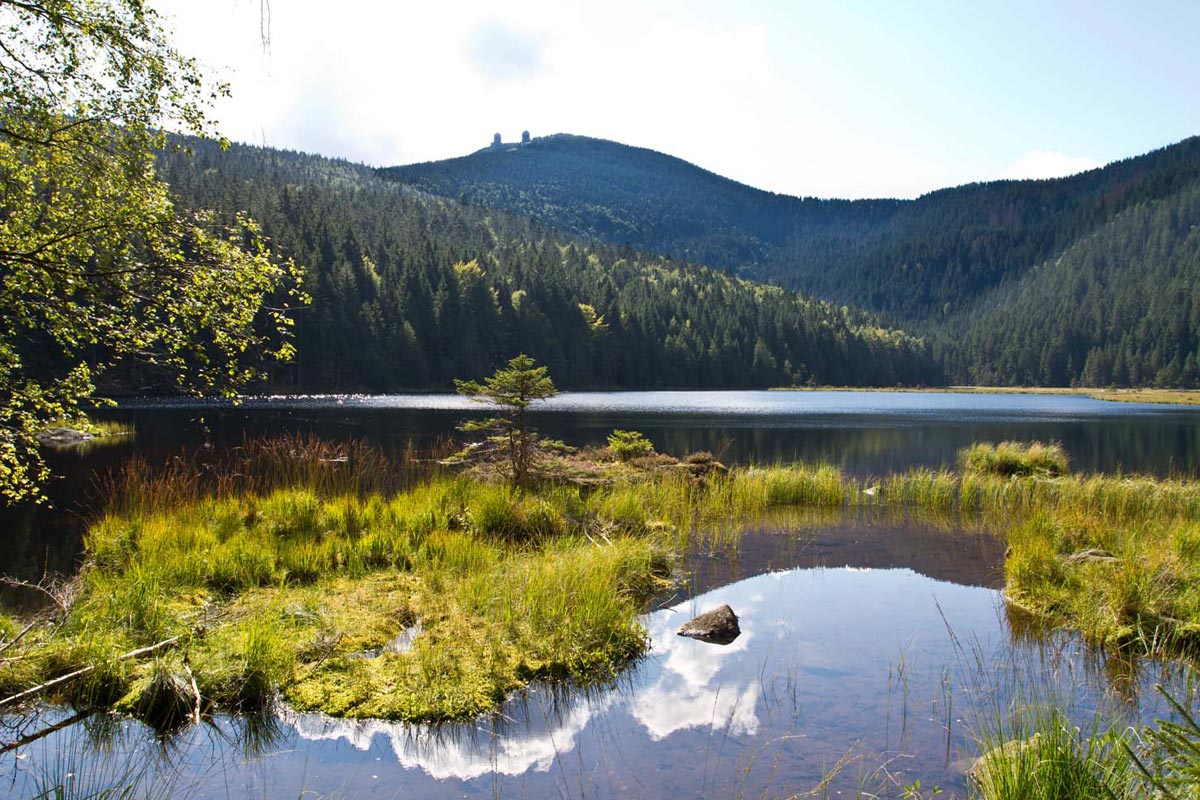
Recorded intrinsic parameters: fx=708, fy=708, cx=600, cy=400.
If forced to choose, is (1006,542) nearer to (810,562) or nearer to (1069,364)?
(810,562)

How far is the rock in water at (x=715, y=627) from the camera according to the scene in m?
8.65

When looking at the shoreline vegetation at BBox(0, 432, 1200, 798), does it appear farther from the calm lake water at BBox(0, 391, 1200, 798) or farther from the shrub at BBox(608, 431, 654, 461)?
the shrub at BBox(608, 431, 654, 461)

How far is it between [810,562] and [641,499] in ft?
13.1

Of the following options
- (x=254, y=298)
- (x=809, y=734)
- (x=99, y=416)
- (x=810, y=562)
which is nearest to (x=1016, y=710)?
(x=809, y=734)

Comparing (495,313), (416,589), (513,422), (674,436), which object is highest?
(495,313)

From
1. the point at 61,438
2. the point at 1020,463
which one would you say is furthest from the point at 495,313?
the point at 1020,463

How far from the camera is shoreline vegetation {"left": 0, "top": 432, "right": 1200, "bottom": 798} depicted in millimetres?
6609

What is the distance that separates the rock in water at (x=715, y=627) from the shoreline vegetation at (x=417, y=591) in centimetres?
80

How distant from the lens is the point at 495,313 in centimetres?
10781

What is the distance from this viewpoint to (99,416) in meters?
42.3

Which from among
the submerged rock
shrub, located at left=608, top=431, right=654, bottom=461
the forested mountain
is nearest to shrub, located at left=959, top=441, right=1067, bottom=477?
shrub, located at left=608, top=431, right=654, bottom=461

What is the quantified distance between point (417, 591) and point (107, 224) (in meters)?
5.72

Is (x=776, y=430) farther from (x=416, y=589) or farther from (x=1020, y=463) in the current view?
(x=416, y=589)

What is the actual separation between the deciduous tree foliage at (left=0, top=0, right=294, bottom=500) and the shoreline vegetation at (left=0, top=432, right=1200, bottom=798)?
2.16 meters
